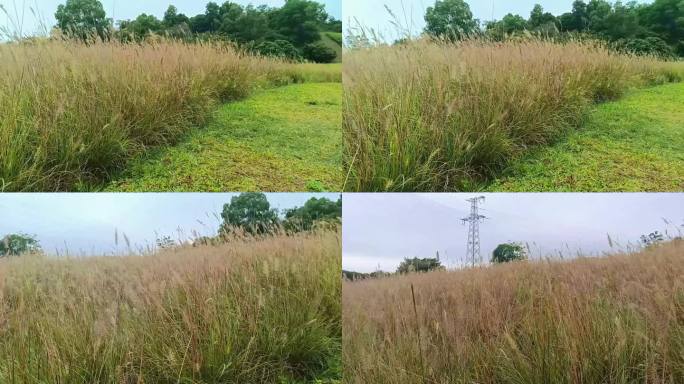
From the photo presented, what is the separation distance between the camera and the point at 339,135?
8.24 ft

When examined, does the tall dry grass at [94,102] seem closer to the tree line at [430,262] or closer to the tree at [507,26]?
the tree at [507,26]

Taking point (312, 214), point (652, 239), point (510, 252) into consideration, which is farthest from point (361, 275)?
point (652, 239)

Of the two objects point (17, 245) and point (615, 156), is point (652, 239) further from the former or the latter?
point (17, 245)

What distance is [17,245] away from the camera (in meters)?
2.47

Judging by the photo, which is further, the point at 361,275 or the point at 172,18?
the point at 172,18

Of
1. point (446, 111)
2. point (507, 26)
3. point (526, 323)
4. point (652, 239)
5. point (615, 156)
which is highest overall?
point (507, 26)

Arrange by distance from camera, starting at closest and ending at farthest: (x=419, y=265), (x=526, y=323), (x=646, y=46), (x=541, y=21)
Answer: (x=526, y=323)
(x=419, y=265)
(x=541, y=21)
(x=646, y=46)

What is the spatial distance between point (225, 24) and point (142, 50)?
49 cm

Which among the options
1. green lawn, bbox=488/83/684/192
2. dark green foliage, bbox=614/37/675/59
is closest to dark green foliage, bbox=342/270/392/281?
green lawn, bbox=488/83/684/192

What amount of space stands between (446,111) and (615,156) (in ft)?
3.42

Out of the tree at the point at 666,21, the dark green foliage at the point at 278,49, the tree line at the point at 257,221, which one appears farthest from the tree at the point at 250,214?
the tree at the point at 666,21

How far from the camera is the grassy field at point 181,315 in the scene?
224 cm

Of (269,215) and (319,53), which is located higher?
(319,53)

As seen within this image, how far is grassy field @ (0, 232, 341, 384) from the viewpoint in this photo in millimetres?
2238
